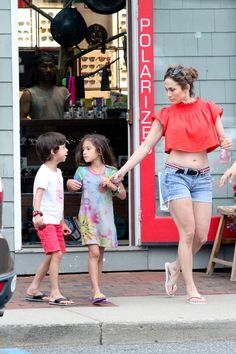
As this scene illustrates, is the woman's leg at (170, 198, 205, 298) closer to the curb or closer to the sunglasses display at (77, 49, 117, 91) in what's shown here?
the curb

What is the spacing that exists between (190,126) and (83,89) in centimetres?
310

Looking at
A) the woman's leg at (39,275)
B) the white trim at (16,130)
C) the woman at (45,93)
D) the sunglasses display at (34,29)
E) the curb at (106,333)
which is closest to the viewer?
the curb at (106,333)

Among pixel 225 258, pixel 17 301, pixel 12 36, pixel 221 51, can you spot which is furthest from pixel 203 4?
pixel 17 301

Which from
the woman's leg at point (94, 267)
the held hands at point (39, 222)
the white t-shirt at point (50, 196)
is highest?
the white t-shirt at point (50, 196)

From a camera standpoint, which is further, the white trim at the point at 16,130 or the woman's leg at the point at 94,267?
the white trim at the point at 16,130

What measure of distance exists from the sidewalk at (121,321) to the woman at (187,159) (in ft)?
1.19

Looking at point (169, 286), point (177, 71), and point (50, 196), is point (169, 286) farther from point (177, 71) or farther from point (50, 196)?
point (177, 71)

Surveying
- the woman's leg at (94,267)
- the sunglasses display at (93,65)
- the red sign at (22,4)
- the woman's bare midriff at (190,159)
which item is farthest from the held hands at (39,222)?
the sunglasses display at (93,65)

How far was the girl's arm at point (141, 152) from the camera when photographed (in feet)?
26.4

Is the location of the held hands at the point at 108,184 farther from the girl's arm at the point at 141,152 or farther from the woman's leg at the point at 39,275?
the woman's leg at the point at 39,275

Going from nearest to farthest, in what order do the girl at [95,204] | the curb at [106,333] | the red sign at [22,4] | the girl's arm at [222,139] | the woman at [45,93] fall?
the curb at [106,333] < the girl's arm at [222,139] < the girl at [95,204] < the red sign at [22,4] < the woman at [45,93]

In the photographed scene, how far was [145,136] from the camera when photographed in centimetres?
988

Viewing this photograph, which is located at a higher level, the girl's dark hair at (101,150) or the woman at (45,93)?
the woman at (45,93)

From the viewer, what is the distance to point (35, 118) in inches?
415
